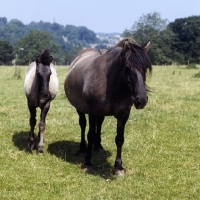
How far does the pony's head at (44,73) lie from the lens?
6.66 meters

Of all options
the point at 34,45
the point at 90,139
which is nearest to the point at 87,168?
the point at 90,139

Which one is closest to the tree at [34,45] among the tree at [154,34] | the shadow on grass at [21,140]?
the tree at [154,34]

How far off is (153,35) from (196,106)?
6912cm

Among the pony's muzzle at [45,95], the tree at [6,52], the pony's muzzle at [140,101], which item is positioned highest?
the pony's muzzle at [140,101]

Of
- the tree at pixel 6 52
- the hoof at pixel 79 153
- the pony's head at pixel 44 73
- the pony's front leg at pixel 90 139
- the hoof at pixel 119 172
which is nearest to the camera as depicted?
the hoof at pixel 119 172

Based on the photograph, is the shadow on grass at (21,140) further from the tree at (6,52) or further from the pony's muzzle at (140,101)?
the tree at (6,52)

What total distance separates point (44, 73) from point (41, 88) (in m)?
0.34

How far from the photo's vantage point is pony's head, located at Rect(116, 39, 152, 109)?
4898 mm

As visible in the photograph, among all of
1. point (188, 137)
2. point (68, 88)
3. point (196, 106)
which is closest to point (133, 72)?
point (68, 88)

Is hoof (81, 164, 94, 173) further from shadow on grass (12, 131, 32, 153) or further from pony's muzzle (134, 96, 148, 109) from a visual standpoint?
pony's muzzle (134, 96, 148, 109)

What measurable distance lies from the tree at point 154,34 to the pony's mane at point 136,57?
64.4 m

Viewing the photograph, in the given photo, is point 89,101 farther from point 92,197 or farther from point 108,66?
point 92,197

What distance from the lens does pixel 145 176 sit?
587cm

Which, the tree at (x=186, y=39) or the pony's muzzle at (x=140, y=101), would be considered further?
the tree at (x=186, y=39)
